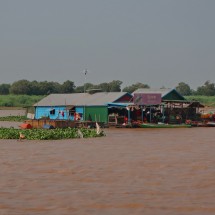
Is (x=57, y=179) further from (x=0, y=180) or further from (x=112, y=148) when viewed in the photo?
(x=112, y=148)

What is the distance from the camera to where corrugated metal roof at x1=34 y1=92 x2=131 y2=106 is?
127ft

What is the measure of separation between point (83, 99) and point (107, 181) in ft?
97.3

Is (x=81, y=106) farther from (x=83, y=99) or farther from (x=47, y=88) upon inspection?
(x=47, y=88)

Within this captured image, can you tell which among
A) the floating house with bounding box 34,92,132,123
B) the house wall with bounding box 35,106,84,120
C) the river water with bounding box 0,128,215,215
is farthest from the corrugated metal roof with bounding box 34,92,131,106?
the river water with bounding box 0,128,215,215

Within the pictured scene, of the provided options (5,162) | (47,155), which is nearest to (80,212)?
(5,162)

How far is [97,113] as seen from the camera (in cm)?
3772

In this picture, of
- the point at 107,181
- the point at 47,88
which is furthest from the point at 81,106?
the point at 47,88

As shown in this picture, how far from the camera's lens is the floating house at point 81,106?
3769 centimetres

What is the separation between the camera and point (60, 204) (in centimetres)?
861

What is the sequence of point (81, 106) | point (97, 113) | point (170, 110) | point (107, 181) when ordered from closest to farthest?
point (107, 181)
point (170, 110)
point (97, 113)
point (81, 106)

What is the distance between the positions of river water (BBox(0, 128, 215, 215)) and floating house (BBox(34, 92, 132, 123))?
19.3 m

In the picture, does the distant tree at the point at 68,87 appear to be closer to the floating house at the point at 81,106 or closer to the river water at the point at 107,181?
the floating house at the point at 81,106

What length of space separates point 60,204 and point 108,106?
2884 cm

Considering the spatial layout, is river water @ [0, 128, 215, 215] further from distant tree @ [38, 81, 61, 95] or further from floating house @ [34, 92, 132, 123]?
distant tree @ [38, 81, 61, 95]
